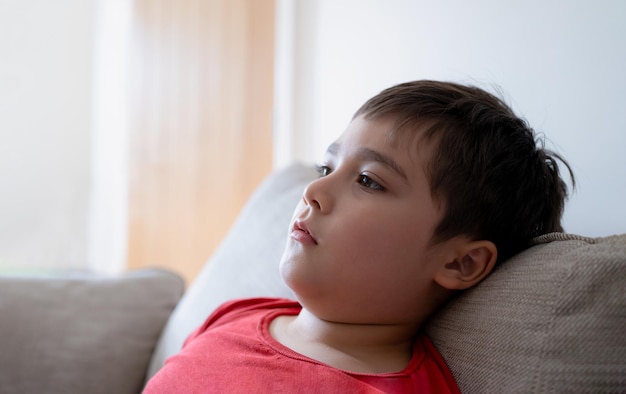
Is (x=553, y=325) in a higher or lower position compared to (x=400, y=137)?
lower

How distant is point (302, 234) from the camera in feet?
3.09

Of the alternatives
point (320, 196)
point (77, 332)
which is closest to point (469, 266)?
point (320, 196)

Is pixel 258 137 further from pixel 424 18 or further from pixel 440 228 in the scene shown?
pixel 440 228

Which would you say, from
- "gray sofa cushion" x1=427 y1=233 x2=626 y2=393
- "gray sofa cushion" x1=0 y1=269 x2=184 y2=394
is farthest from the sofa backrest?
"gray sofa cushion" x1=0 y1=269 x2=184 y2=394

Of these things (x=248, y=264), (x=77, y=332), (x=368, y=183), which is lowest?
(x=77, y=332)

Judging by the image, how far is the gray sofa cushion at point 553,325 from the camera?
28.0 inches

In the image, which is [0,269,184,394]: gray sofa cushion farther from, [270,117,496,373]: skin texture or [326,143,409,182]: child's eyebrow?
[326,143,409,182]: child's eyebrow

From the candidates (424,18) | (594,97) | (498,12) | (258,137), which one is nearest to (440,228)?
(594,97)

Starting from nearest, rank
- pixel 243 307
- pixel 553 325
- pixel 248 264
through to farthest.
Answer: pixel 553 325, pixel 243 307, pixel 248 264

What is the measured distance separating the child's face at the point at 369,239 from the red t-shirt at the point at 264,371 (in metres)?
0.09

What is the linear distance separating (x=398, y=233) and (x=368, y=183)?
0.08 metres

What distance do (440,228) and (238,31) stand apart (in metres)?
2.88

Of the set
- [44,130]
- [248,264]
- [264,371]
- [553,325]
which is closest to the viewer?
[553,325]

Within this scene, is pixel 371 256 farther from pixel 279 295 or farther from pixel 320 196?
pixel 279 295
